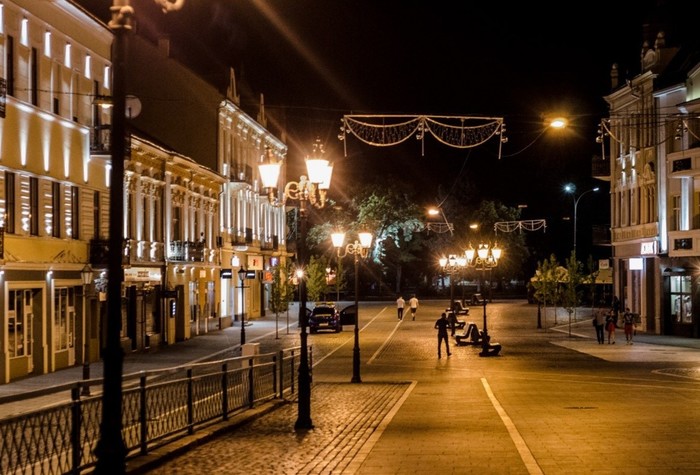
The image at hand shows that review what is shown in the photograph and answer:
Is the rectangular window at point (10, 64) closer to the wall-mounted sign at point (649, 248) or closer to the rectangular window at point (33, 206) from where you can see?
the rectangular window at point (33, 206)

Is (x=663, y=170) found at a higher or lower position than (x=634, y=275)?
higher

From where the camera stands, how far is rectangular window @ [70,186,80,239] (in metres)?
35.5

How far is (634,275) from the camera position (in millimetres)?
56781

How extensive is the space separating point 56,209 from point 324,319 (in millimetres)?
24765

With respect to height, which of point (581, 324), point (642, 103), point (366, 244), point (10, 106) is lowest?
point (581, 324)

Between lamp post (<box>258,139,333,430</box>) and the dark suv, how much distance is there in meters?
34.8

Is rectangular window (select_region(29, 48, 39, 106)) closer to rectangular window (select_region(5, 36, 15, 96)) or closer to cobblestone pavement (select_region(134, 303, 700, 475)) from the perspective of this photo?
rectangular window (select_region(5, 36, 15, 96))

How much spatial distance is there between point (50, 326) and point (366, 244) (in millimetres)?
10013

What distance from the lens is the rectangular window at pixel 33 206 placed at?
105ft

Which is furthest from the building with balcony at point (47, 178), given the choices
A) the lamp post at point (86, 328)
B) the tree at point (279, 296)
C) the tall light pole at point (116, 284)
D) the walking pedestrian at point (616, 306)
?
the walking pedestrian at point (616, 306)

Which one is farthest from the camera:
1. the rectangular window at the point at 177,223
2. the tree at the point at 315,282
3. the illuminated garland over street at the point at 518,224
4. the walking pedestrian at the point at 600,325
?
the tree at the point at 315,282

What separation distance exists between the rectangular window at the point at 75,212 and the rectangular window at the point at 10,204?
16.2 ft

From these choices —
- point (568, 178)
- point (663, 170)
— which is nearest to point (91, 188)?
point (663, 170)

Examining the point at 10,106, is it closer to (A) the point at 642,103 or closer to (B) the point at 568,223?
(A) the point at 642,103
